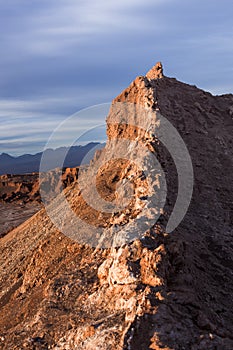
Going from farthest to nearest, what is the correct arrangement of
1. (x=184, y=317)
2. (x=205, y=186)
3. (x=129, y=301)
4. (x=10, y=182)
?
1. (x=10, y=182)
2. (x=205, y=186)
3. (x=129, y=301)
4. (x=184, y=317)

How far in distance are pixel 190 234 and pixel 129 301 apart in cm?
346

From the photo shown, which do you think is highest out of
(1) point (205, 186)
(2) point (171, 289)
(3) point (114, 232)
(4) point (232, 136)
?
(4) point (232, 136)

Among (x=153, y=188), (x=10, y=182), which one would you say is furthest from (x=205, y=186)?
(x=10, y=182)

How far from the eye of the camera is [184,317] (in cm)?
791

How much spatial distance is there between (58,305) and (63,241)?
4482 mm

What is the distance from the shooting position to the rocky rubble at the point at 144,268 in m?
7.88

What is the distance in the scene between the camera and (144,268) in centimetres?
920

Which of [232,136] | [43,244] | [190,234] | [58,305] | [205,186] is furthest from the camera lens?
[232,136]

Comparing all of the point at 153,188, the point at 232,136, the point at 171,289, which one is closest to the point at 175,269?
the point at 171,289

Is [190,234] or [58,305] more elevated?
[190,234]

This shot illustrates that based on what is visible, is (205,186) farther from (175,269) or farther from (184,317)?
(184,317)

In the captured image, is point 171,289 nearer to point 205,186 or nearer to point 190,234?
point 190,234

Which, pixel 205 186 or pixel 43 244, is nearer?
pixel 205 186

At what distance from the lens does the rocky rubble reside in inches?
310
